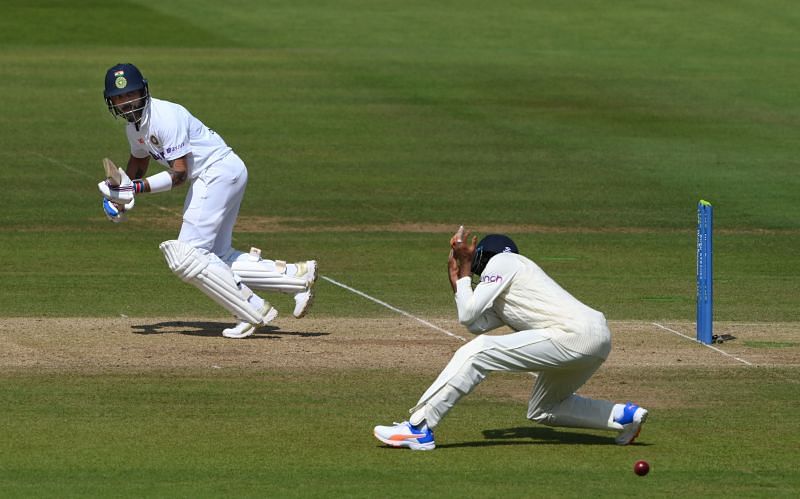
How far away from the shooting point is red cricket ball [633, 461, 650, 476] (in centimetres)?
877

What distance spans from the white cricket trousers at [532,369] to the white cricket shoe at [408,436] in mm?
58

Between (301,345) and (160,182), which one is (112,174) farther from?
(301,345)

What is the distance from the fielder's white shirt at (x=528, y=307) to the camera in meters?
9.25

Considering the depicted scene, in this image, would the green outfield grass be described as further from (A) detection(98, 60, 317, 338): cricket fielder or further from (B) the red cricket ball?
(A) detection(98, 60, 317, 338): cricket fielder

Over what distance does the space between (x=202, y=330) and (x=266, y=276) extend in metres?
0.89

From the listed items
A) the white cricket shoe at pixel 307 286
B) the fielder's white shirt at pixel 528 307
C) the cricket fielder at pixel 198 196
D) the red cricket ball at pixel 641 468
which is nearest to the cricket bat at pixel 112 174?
the cricket fielder at pixel 198 196

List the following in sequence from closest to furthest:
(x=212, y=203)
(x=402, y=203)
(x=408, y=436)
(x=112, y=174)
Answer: (x=408, y=436) < (x=112, y=174) < (x=212, y=203) < (x=402, y=203)

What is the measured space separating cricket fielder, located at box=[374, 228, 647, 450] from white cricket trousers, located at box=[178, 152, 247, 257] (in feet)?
11.7

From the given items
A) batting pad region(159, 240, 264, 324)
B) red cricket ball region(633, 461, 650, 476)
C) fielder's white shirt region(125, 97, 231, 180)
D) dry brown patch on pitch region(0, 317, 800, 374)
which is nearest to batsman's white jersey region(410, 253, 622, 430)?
red cricket ball region(633, 461, 650, 476)

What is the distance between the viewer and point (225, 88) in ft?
102

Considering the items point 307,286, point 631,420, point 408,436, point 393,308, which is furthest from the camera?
point 393,308

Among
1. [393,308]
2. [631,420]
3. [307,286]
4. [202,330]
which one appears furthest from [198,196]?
[631,420]

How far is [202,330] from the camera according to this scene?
13273 mm

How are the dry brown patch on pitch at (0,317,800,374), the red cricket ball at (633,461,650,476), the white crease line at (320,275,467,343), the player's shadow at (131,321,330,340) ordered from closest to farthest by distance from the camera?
the red cricket ball at (633,461,650,476) → the dry brown patch on pitch at (0,317,800,374) → the player's shadow at (131,321,330,340) → the white crease line at (320,275,467,343)
